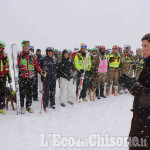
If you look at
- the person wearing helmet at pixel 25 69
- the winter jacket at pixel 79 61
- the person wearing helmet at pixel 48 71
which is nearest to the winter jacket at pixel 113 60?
the winter jacket at pixel 79 61

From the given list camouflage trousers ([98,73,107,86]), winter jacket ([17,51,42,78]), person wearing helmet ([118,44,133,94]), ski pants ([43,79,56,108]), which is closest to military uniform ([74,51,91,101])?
camouflage trousers ([98,73,107,86])

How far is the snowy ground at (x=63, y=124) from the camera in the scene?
3.96 metres

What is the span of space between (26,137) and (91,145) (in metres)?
1.67

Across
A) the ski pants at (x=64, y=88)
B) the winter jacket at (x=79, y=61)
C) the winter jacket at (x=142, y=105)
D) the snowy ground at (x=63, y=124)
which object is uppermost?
the winter jacket at (x=79, y=61)

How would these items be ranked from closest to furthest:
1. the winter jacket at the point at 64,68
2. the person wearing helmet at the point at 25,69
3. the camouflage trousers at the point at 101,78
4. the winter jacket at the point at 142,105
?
the winter jacket at the point at 142,105 < the person wearing helmet at the point at 25,69 < the winter jacket at the point at 64,68 < the camouflage trousers at the point at 101,78

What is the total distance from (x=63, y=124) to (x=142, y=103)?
3.37 meters

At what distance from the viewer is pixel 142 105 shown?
79.1 inches

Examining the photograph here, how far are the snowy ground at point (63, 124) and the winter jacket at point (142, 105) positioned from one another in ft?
6.01

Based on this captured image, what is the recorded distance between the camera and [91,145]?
379 cm

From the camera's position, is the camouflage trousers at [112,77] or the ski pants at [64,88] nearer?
the ski pants at [64,88]

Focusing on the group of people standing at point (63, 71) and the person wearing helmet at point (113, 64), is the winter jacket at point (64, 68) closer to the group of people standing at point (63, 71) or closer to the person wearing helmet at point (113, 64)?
the group of people standing at point (63, 71)

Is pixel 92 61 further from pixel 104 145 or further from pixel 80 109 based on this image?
pixel 104 145

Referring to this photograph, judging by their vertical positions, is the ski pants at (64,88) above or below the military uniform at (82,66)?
below

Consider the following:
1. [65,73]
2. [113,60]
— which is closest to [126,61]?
[113,60]
